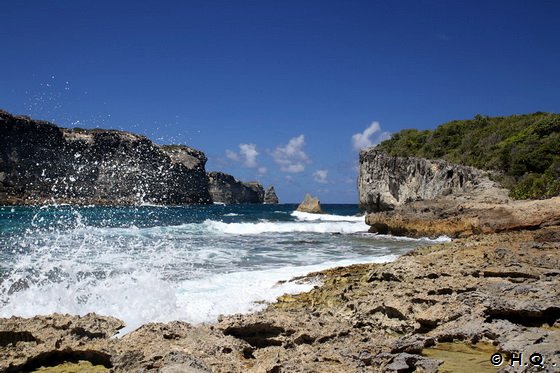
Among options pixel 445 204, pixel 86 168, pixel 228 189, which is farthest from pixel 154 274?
pixel 228 189

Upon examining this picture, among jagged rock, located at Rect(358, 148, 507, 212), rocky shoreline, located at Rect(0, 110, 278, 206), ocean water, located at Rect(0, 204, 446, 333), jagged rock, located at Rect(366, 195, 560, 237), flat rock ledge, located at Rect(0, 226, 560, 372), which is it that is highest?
rocky shoreline, located at Rect(0, 110, 278, 206)

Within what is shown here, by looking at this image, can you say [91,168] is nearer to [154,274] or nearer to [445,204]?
[445,204]

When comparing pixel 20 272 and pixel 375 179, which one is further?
pixel 375 179

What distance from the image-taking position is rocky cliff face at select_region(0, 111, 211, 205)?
72.2m

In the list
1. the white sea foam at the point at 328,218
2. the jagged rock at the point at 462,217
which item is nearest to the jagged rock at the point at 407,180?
the white sea foam at the point at 328,218

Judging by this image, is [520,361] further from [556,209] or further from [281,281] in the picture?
[556,209]

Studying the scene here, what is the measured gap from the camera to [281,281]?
363 inches

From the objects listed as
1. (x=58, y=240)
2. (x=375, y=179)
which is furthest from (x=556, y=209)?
(x=375, y=179)

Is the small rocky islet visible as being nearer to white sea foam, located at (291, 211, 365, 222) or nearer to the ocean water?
the ocean water

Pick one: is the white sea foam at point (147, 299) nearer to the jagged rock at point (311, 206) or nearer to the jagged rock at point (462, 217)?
the jagged rock at point (462, 217)

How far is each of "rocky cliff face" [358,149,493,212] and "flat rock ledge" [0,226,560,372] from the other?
2199 cm

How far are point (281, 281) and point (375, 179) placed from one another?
36.6 m

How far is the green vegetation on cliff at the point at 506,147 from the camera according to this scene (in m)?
22.8

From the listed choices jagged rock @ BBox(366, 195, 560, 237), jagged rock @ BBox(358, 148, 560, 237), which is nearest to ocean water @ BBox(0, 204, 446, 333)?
jagged rock @ BBox(366, 195, 560, 237)
